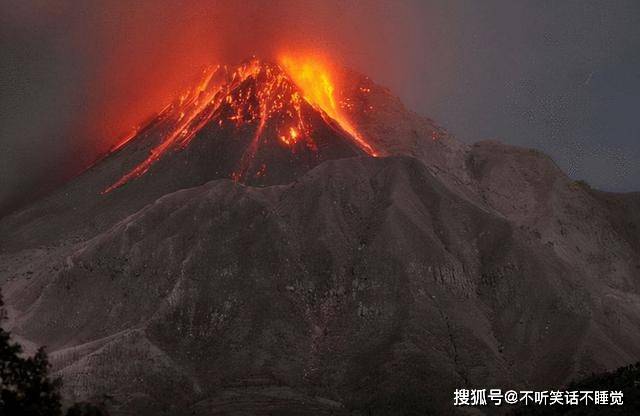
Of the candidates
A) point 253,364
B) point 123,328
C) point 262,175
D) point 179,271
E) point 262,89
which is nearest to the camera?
point 253,364

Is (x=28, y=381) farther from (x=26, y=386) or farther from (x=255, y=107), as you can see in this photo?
(x=255, y=107)

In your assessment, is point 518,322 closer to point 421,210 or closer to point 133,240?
point 421,210

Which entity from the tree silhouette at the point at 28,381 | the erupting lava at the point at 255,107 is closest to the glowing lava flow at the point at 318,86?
the erupting lava at the point at 255,107

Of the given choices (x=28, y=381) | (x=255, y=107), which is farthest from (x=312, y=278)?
(x=28, y=381)

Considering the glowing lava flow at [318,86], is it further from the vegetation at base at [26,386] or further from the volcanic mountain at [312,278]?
the vegetation at base at [26,386]

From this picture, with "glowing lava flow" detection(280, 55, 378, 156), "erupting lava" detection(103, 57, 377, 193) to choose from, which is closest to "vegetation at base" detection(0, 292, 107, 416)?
"erupting lava" detection(103, 57, 377, 193)

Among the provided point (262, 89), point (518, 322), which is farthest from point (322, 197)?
A: point (262, 89)

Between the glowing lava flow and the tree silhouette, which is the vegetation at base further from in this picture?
the glowing lava flow
